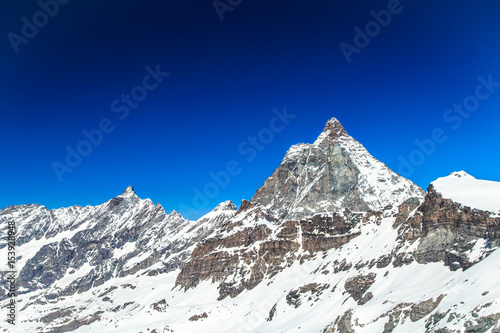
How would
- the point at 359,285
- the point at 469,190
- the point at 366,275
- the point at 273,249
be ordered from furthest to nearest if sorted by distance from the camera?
1. the point at 273,249
2. the point at 366,275
3. the point at 469,190
4. the point at 359,285

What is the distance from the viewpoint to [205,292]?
18088cm

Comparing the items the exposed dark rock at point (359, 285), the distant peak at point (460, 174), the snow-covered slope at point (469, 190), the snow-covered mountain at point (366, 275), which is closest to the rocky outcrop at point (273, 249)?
the snow-covered mountain at point (366, 275)

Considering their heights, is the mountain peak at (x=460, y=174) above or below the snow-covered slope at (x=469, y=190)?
above

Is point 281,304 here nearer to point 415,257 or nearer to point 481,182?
point 415,257

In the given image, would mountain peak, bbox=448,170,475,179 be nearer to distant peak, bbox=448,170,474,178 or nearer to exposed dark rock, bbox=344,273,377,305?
distant peak, bbox=448,170,474,178

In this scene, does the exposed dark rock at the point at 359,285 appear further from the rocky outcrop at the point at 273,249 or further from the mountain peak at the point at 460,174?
the rocky outcrop at the point at 273,249

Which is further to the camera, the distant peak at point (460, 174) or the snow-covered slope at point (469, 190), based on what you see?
the distant peak at point (460, 174)

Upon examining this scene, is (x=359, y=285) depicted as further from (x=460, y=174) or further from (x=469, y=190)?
(x=460, y=174)

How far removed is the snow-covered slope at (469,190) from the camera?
9289 centimetres

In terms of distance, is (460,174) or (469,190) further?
(460,174)

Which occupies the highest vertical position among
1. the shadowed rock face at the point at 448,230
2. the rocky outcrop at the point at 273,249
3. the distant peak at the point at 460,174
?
the rocky outcrop at the point at 273,249

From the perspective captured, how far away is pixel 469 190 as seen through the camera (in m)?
102

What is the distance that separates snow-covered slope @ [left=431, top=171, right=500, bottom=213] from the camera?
92887 millimetres

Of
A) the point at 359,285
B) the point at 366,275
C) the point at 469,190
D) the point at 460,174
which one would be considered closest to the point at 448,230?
the point at 469,190
